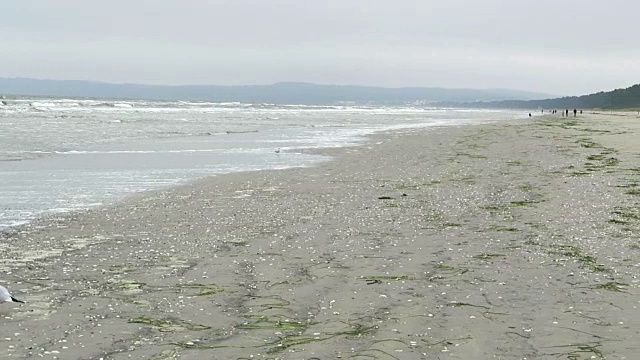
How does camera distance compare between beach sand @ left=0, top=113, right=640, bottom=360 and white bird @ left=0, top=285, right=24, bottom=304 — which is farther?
white bird @ left=0, top=285, right=24, bottom=304

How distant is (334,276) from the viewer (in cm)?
711

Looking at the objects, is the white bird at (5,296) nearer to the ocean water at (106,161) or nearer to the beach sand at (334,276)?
the beach sand at (334,276)

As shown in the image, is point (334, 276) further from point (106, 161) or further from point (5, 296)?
point (106, 161)

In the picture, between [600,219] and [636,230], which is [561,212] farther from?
[636,230]

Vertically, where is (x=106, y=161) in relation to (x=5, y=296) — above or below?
below

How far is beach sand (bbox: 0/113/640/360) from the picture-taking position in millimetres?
5098

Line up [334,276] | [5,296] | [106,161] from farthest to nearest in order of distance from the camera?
1. [106,161]
2. [334,276]
3. [5,296]

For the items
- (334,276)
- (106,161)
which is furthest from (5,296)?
(106,161)

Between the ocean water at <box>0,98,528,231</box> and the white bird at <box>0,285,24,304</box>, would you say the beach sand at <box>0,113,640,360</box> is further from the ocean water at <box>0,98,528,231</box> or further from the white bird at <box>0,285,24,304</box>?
the ocean water at <box>0,98,528,231</box>

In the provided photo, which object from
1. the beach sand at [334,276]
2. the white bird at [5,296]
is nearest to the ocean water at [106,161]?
the beach sand at [334,276]

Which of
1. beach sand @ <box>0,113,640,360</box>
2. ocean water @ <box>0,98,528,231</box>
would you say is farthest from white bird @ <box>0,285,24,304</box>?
ocean water @ <box>0,98,528,231</box>

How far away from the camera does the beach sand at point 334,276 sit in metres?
5.10

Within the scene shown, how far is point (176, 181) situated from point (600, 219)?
9578mm

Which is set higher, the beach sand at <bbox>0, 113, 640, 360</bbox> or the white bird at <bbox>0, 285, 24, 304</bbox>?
the white bird at <bbox>0, 285, 24, 304</bbox>
